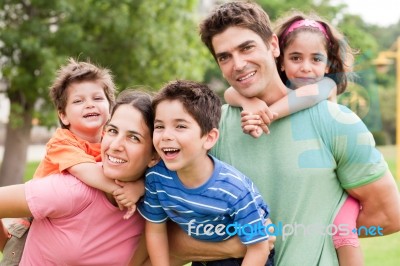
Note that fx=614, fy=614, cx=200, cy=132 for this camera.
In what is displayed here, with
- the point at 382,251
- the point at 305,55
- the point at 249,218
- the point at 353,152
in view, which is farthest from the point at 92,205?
the point at 382,251

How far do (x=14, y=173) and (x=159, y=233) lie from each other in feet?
44.8

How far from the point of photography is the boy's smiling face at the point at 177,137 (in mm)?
2578

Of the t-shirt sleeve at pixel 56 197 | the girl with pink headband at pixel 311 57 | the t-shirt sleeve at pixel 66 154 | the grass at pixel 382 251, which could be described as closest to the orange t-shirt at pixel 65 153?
the t-shirt sleeve at pixel 66 154

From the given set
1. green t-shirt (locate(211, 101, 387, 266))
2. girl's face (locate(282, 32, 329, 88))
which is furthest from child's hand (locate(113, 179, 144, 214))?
girl's face (locate(282, 32, 329, 88))

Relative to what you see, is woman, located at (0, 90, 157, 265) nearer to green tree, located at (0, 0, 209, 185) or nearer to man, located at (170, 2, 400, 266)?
man, located at (170, 2, 400, 266)

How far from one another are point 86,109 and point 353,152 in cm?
137

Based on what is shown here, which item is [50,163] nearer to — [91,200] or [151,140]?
[91,200]

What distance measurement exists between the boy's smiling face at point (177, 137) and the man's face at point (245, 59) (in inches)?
14.1

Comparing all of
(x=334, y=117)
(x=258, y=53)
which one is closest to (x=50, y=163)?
(x=258, y=53)

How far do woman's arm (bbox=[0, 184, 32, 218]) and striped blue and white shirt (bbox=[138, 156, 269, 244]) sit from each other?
0.55 meters

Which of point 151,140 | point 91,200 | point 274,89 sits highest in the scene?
Answer: point 274,89

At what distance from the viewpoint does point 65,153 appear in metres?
2.97

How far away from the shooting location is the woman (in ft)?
9.00

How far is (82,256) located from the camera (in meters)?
2.81
